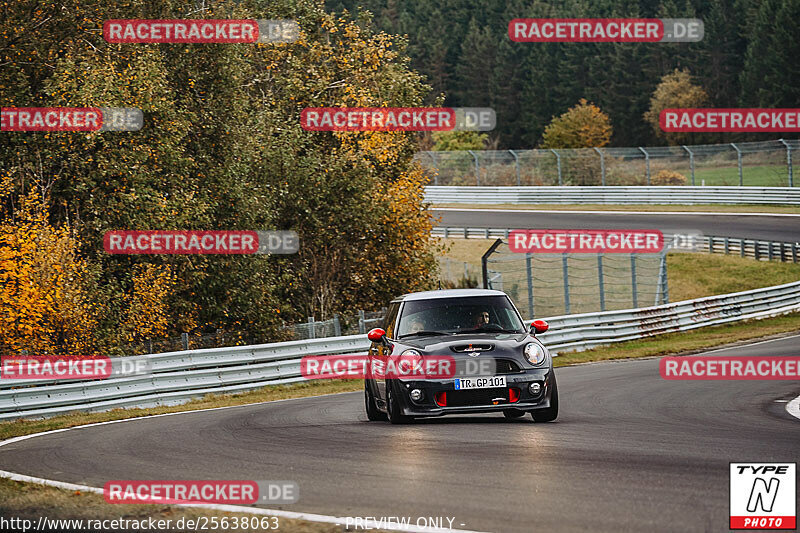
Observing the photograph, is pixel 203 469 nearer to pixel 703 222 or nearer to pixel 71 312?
pixel 71 312

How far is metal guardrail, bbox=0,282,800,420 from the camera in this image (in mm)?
16938

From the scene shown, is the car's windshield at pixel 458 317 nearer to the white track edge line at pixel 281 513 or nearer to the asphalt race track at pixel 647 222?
the white track edge line at pixel 281 513

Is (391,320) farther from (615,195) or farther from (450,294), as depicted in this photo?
(615,195)

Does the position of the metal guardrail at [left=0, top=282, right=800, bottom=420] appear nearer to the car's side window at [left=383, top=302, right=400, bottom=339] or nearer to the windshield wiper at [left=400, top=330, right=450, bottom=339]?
the car's side window at [left=383, top=302, right=400, bottom=339]

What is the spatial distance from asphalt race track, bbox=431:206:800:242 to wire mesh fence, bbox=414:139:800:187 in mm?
3437

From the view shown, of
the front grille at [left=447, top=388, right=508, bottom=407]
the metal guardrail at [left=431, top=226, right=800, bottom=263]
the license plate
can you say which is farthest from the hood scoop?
the metal guardrail at [left=431, top=226, right=800, bottom=263]

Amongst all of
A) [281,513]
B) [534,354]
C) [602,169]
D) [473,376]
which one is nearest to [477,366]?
[473,376]

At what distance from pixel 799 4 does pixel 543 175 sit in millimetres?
41736

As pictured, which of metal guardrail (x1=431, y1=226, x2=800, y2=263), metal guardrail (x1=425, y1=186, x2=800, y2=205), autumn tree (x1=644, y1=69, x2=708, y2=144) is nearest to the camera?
metal guardrail (x1=431, y1=226, x2=800, y2=263)

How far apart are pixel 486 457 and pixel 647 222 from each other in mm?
38567

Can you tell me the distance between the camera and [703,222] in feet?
147

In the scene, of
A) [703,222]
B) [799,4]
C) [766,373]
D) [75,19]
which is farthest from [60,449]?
[799,4]

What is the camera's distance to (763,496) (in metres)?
6.32

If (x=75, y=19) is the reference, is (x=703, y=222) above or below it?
below
